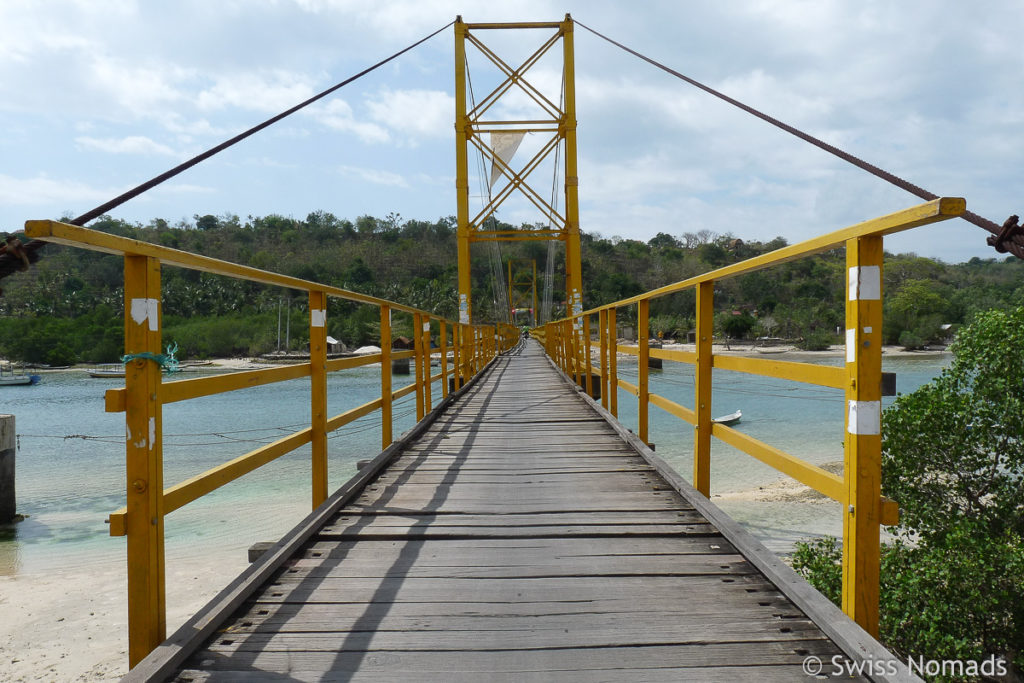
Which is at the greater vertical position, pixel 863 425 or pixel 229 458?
pixel 863 425

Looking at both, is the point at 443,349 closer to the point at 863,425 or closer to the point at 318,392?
the point at 318,392

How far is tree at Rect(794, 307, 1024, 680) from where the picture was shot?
4.66 m

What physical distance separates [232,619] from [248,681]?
0.30 m

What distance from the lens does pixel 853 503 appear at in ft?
4.23

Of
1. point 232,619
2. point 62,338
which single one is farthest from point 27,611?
point 62,338

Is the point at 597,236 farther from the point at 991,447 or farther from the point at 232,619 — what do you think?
the point at 232,619

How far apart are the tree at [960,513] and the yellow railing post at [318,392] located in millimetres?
3991

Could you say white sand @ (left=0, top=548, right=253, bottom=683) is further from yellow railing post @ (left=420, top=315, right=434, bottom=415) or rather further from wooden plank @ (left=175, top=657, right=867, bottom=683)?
wooden plank @ (left=175, top=657, right=867, bottom=683)

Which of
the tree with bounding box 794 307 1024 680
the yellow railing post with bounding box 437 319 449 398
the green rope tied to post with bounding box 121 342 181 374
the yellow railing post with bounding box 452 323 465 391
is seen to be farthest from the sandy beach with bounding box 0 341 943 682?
the tree with bounding box 794 307 1024 680

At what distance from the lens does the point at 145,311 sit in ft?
4.29

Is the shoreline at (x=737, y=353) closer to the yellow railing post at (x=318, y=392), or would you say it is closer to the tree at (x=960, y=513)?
the tree at (x=960, y=513)

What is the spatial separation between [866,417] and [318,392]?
1.78 meters

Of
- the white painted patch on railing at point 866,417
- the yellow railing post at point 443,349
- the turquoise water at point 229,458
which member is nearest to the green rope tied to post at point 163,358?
the white painted patch on railing at point 866,417

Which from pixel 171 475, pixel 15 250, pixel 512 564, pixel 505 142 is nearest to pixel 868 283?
pixel 512 564
